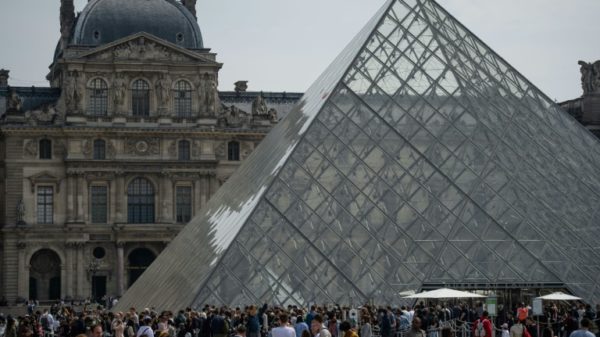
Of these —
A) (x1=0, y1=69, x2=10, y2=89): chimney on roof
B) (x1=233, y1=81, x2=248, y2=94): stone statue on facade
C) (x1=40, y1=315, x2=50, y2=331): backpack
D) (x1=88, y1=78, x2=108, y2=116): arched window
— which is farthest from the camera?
(x1=233, y1=81, x2=248, y2=94): stone statue on facade

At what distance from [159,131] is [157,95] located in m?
1.94

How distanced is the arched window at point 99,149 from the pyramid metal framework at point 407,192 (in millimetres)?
32197

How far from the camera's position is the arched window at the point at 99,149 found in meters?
65.9

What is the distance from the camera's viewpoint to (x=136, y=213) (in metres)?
66.9

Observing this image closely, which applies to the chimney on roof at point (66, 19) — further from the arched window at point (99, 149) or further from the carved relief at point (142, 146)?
the carved relief at point (142, 146)

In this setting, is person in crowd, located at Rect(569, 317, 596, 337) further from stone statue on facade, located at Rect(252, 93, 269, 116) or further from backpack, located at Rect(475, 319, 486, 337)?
stone statue on facade, located at Rect(252, 93, 269, 116)

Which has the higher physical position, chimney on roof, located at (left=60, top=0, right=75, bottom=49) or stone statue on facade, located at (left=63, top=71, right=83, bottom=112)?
chimney on roof, located at (left=60, top=0, right=75, bottom=49)

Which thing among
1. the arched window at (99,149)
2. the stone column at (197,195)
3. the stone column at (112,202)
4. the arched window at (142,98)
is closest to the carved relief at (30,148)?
the arched window at (99,149)

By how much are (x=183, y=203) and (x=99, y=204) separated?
14.1 ft

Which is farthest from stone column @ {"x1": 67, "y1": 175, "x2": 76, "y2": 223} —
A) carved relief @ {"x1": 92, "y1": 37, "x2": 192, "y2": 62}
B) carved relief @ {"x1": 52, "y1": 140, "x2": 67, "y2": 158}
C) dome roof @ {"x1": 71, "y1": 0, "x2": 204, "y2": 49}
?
dome roof @ {"x1": 71, "y1": 0, "x2": 204, "y2": 49}

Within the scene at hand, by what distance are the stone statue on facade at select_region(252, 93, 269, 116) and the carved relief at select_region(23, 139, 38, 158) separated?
11388 millimetres

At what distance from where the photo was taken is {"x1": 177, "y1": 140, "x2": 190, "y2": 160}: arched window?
220 ft

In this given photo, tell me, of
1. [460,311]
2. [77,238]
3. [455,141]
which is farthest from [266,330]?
[77,238]

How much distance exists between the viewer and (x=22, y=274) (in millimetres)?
64312
